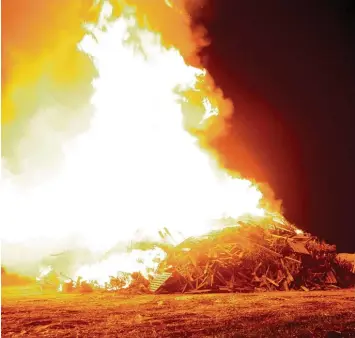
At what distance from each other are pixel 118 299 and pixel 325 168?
2414cm

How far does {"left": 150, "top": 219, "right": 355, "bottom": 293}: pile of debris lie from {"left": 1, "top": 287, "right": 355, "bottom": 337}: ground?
1383 millimetres

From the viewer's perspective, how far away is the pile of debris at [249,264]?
16.0 meters

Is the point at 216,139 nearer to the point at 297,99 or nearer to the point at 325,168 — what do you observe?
the point at 297,99

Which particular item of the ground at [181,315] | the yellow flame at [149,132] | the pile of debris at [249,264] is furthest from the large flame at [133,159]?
the ground at [181,315]

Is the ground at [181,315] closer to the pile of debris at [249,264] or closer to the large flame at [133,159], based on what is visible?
the pile of debris at [249,264]

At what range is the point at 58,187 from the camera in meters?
21.1

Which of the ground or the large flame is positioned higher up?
the large flame

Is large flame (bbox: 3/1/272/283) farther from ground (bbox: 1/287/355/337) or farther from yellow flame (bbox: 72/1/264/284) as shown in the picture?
ground (bbox: 1/287/355/337)

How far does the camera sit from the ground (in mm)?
9156

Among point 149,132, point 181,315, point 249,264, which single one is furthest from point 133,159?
point 181,315

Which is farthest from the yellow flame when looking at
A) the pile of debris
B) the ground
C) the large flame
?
the ground

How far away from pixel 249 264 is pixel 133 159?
817 cm

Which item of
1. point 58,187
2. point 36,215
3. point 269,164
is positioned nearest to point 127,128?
point 58,187

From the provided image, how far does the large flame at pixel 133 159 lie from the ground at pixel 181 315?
18.8 feet
